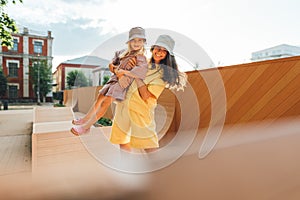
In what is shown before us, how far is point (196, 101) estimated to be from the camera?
1.46m

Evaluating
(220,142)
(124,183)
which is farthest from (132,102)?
(220,142)

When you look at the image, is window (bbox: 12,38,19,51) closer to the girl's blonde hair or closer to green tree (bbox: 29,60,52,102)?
green tree (bbox: 29,60,52,102)

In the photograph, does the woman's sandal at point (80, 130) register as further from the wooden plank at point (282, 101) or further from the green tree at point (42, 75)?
the wooden plank at point (282, 101)

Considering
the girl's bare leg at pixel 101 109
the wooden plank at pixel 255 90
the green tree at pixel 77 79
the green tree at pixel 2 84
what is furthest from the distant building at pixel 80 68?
the wooden plank at pixel 255 90

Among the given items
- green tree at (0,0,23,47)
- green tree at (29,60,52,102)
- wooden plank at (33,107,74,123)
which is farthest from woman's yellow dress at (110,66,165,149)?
green tree at (0,0,23,47)

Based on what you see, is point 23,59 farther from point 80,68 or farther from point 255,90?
point 255,90

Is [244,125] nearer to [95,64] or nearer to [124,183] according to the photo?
[124,183]

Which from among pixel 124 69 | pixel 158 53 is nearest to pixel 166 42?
pixel 158 53

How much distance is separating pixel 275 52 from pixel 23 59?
1.42 m

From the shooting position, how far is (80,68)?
0.91 m

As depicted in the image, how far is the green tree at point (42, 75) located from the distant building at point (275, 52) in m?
1.21

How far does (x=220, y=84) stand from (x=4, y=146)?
4.53ft

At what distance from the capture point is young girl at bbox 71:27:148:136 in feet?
2.27

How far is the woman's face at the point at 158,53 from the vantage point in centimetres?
74
